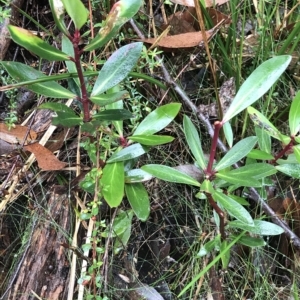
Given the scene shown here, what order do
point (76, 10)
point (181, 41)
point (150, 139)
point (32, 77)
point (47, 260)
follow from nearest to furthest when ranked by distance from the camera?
point (76, 10)
point (32, 77)
point (150, 139)
point (47, 260)
point (181, 41)

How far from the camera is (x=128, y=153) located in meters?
0.94

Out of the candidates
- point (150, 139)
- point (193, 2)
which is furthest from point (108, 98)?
point (193, 2)

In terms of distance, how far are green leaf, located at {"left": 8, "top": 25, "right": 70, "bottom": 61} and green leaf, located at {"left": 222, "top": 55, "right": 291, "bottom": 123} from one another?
351mm

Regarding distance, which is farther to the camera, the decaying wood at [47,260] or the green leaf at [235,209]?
the decaying wood at [47,260]

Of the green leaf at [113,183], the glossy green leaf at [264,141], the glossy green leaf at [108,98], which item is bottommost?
the glossy green leaf at [264,141]

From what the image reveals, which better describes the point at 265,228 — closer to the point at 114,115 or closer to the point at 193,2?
the point at 114,115

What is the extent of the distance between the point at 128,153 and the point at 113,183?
8cm

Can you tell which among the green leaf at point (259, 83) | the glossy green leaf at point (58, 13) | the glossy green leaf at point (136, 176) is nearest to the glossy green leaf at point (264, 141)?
the green leaf at point (259, 83)

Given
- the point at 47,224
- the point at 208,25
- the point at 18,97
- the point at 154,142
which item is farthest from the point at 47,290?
the point at 208,25

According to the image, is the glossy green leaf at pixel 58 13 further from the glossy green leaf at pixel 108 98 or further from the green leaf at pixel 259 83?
the green leaf at pixel 259 83

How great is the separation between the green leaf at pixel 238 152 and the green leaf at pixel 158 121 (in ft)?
0.52

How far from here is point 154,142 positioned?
911mm

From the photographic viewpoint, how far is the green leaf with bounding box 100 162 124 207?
88 centimetres

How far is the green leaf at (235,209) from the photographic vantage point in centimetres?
85
